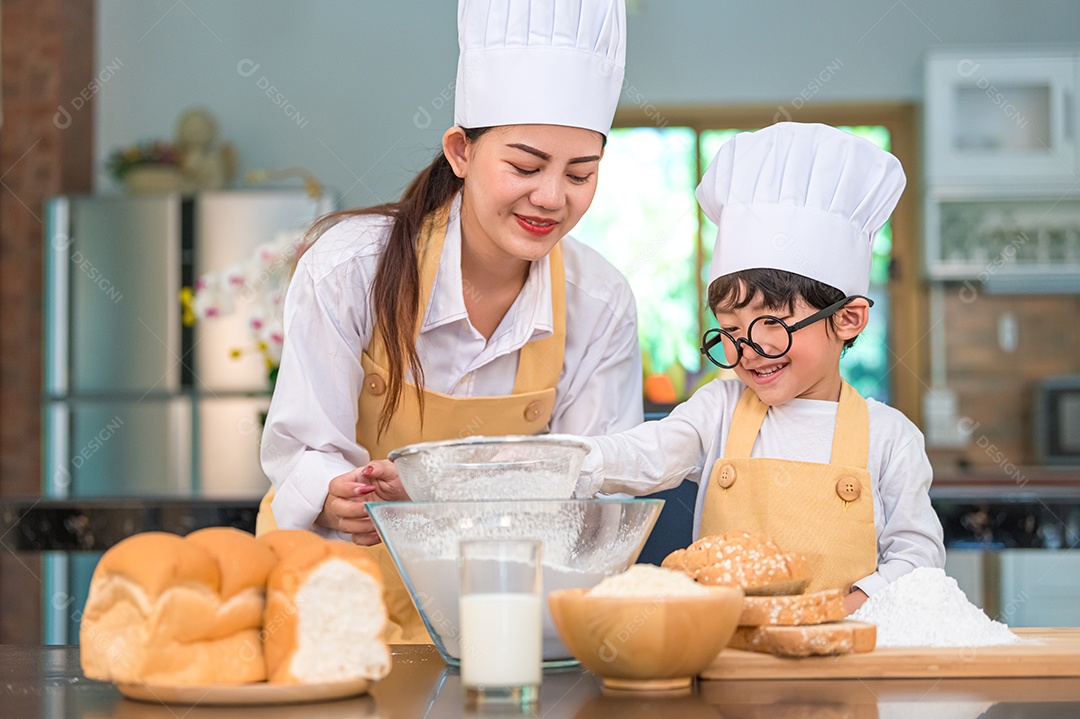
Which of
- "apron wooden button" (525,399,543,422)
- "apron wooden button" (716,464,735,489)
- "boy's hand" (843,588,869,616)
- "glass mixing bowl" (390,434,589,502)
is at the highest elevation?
"apron wooden button" (525,399,543,422)

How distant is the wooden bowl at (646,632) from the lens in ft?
2.84

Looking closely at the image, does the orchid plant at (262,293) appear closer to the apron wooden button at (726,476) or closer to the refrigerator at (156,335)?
the apron wooden button at (726,476)

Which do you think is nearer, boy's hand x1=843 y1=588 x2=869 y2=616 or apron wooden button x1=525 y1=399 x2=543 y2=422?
boy's hand x1=843 y1=588 x2=869 y2=616

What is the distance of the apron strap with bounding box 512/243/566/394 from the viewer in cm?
160

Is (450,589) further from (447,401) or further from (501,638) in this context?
(447,401)

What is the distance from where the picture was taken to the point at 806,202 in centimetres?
140

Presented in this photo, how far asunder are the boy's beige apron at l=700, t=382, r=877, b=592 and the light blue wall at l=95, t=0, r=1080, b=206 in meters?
4.36

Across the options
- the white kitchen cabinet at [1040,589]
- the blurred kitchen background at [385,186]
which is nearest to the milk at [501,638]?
the white kitchen cabinet at [1040,589]

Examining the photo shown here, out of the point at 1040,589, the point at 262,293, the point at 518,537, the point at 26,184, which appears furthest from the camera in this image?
the point at 26,184

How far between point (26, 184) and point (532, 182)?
461 centimetres

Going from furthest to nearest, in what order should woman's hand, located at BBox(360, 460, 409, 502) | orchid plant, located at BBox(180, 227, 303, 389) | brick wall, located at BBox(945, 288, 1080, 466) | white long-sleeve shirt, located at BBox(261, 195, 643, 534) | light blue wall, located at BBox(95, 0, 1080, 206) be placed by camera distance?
light blue wall, located at BBox(95, 0, 1080, 206)
brick wall, located at BBox(945, 288, 1080, 466)
orchid plant, located at BBox(180, 227, 303, 389)
white long-sleeve shirt, located at BBox(261, 195, 643, 534)
woman's hand, located at BBox(360, 460, 409, 502)

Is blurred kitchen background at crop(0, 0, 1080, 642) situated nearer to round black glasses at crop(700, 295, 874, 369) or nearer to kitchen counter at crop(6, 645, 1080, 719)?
round black glasses at crop(700, 295, 874, 369)

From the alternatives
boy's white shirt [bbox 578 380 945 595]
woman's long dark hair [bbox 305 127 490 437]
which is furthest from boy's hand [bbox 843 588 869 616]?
woman's long dark hair [bbox 305 127 490 437]

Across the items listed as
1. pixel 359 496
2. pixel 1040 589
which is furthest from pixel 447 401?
pixel 1040 589
